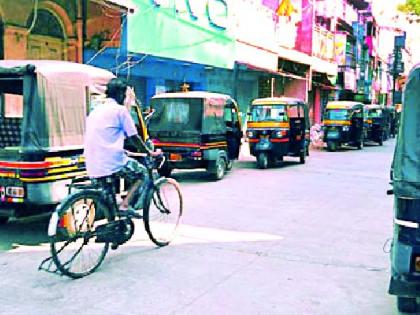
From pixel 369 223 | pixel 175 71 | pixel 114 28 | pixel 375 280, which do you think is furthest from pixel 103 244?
pixel 175 71

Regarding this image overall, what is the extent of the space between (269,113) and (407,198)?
12.7m

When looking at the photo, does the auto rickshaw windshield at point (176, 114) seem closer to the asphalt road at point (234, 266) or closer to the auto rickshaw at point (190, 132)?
the auto rickshaw at point (190, 132)

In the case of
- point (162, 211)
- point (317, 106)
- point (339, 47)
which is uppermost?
point (339, 47)

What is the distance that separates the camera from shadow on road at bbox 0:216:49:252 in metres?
7.01

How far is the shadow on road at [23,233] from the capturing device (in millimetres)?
7005

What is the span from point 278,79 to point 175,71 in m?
11.8

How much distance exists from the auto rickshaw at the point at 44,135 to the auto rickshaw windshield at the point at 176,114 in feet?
18.2

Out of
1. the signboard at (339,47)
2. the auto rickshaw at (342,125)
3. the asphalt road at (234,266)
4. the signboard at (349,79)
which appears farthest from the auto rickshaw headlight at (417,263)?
the signboard at (349,79)

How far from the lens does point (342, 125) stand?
79.0 ft

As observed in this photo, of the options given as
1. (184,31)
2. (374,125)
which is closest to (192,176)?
(184,31)

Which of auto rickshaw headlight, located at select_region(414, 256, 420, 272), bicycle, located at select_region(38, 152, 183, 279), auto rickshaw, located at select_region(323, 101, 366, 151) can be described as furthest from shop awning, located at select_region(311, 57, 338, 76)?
auto rickshaw headlight, located at select_region(414, 256, 420, 272)

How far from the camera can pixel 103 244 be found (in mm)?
5969

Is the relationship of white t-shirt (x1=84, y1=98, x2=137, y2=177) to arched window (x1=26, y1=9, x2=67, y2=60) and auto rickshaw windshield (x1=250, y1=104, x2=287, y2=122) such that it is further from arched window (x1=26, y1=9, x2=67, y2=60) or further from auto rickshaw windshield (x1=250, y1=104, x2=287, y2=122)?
auto rickshaw windshield (x1=250, y1=104, x2=287, y2=122)

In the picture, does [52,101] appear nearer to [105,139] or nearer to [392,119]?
[105,139]
